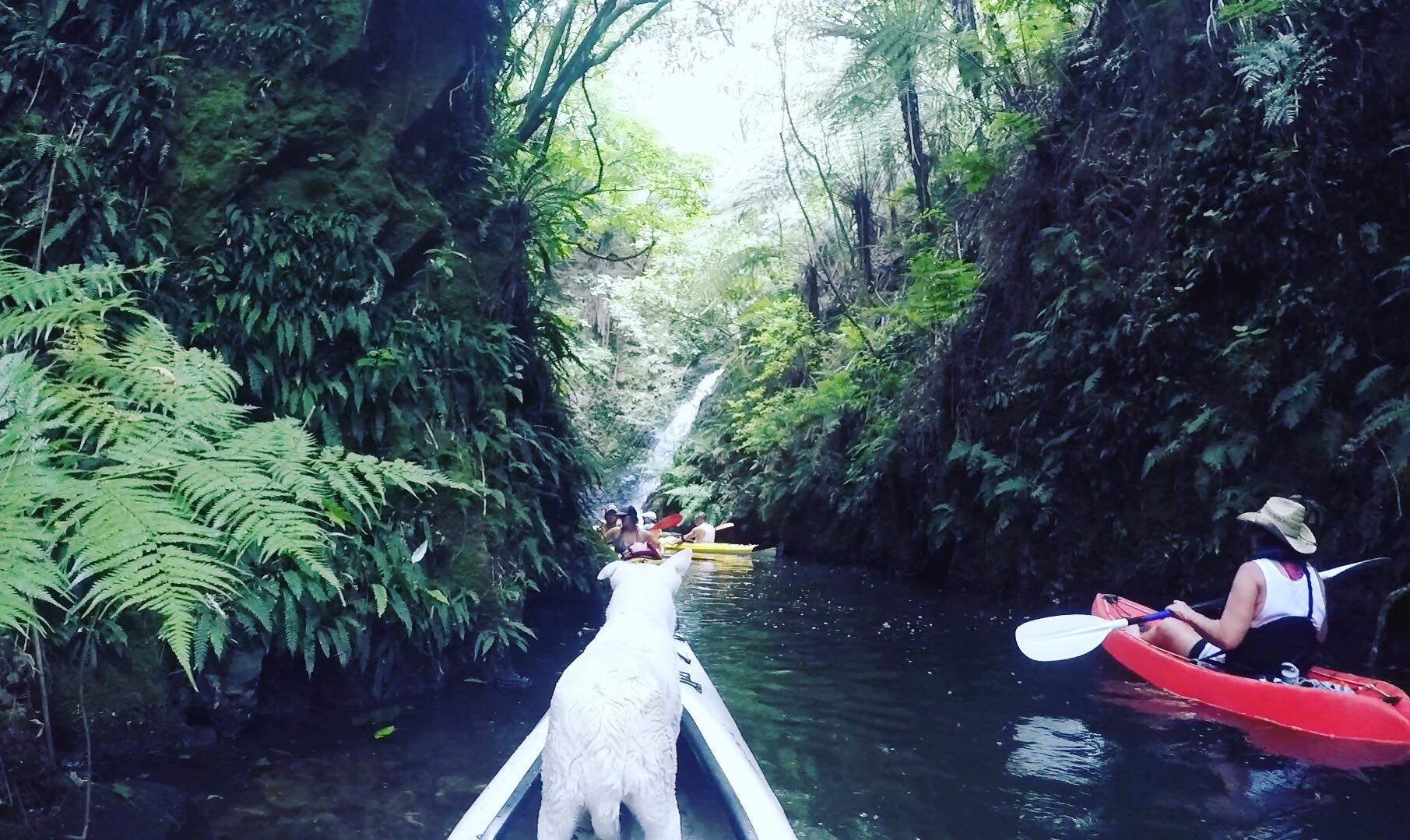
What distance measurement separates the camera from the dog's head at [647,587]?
3.70m

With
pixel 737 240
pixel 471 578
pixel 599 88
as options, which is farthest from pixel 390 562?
pixel 737 240

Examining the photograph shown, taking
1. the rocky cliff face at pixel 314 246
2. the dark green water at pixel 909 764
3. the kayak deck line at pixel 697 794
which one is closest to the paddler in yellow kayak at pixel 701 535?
the dark green water at pixel 909 764

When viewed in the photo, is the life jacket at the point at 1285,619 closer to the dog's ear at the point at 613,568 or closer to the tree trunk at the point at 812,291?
the dog's ear at the point at 613,568

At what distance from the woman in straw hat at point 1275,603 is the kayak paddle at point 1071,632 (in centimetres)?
79

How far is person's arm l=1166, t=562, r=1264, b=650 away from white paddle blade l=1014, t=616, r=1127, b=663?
76 cm

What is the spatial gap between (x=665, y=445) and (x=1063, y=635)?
2116 cm

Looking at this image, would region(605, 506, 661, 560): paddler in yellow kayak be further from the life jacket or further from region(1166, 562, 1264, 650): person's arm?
the life jacket

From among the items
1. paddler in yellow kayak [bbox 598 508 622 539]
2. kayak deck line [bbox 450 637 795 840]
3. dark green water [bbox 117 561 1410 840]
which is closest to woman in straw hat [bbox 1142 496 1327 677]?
dark green water [bbox 117 561 1410 840]

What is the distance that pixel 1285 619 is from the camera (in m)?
6.33

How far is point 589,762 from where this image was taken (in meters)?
2.73

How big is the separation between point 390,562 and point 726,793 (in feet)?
12.1

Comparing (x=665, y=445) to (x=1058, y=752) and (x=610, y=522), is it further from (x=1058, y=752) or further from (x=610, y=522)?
(x=1058, y=752)

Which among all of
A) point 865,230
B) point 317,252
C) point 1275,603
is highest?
point 865,230

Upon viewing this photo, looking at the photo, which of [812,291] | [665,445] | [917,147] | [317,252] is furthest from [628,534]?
[665,445]
